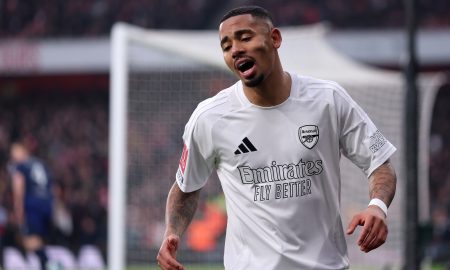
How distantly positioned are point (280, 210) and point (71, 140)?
25.7 meters

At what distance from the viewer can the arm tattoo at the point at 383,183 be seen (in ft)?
15.5

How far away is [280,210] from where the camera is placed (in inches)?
188

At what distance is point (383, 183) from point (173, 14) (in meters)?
26.7

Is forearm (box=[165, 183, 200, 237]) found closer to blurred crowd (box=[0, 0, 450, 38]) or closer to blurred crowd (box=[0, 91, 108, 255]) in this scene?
blurred crowd (box=[0, 91, 108, 255])

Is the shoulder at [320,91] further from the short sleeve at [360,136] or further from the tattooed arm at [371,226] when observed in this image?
the tattooed arm at [371,226]

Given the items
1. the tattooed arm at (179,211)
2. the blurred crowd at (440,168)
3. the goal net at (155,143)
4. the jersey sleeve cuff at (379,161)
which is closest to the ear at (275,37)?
the jersey sleeve cuff at (379,161)

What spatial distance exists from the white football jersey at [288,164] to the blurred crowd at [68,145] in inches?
612

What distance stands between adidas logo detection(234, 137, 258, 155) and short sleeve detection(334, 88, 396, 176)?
363 mm

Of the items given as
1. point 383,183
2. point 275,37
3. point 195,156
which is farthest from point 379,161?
point 195,156

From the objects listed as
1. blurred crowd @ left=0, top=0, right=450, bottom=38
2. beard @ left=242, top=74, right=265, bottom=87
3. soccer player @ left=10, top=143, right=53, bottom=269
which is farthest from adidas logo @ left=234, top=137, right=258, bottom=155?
blurred crowd @ left=0, top=0, right=450, bottom=38

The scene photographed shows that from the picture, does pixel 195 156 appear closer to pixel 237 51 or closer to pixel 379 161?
pixel 237 51

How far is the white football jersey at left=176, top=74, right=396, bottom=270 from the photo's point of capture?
4766mm

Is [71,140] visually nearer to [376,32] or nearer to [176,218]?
[376,32]

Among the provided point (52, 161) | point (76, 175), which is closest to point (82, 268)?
point (76, 175)
